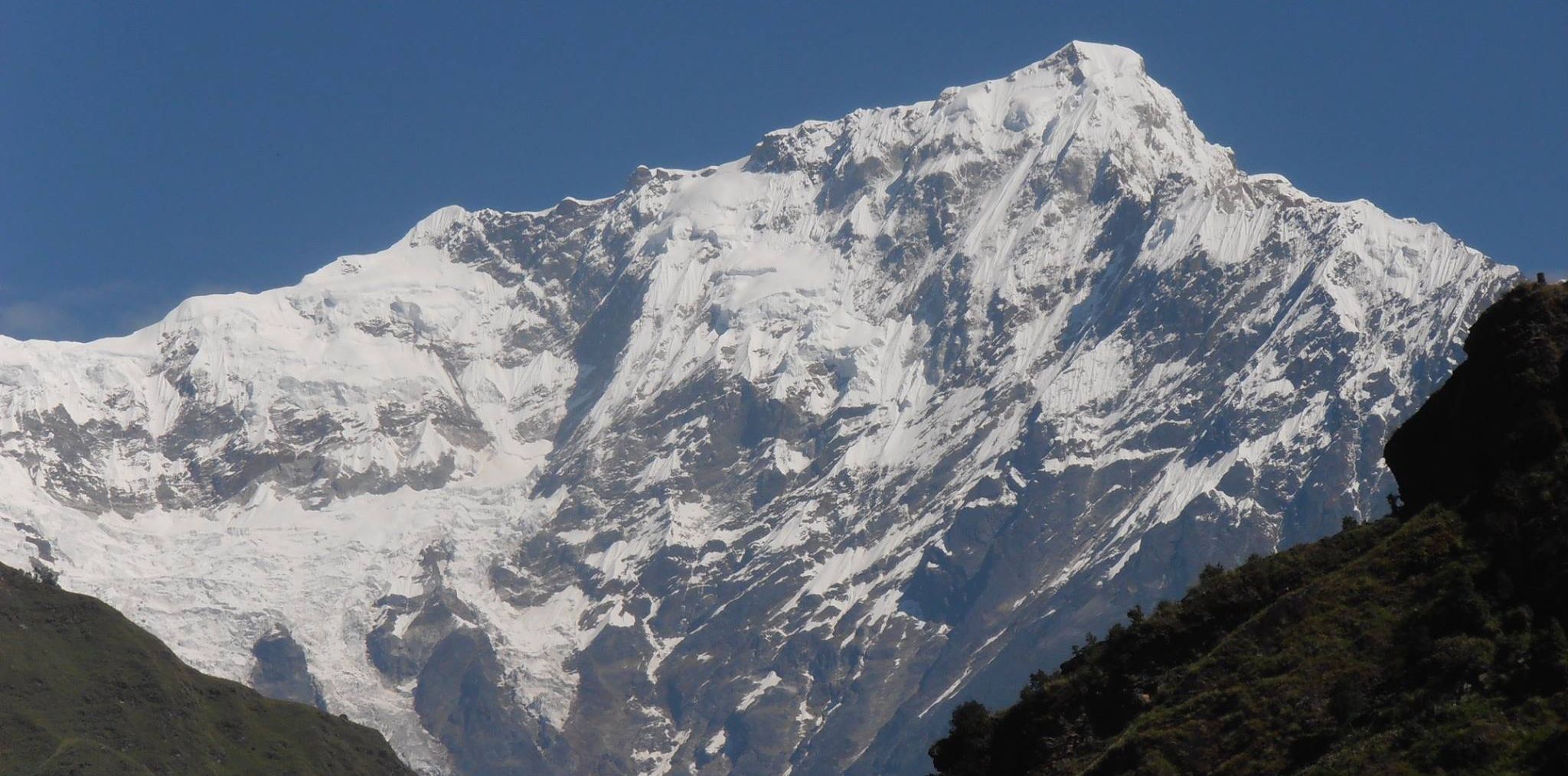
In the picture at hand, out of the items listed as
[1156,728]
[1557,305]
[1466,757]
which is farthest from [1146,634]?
[1466,757]

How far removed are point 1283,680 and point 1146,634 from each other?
1531cm

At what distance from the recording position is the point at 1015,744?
92375 millimetres

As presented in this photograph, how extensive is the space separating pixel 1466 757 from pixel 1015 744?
102 feet

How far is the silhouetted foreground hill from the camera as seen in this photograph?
6600 cm

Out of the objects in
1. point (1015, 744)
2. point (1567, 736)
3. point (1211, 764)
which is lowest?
point (1567, 736)

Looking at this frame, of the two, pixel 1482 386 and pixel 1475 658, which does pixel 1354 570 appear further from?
pixel 1475 658

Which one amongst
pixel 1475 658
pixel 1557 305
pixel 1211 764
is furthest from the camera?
pixel 1557 305

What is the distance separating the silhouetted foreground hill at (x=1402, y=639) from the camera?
217ft

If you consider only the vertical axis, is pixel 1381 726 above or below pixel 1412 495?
below

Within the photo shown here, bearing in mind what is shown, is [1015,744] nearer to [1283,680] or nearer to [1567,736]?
[1283,680]

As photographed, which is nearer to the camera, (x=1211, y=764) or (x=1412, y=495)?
(x=1211, y=764)

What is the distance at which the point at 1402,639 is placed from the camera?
73562mm

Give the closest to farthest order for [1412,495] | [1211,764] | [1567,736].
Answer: [1567,736], [1211,764], [1412,495]

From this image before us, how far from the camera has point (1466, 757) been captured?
6297cm
